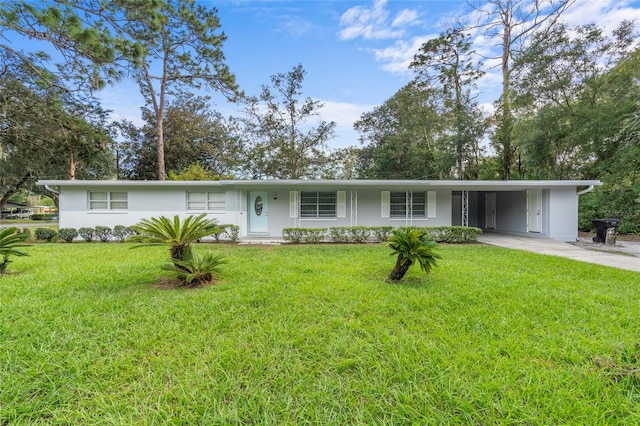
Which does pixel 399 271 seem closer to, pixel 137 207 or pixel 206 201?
pixel 206 201

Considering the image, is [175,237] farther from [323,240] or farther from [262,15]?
[262,15]

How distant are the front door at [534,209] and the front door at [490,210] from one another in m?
2.56

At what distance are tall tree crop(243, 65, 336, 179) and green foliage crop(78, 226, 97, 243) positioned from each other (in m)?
12.1

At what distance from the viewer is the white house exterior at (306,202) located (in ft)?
34.2

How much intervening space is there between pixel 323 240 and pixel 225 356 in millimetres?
8312

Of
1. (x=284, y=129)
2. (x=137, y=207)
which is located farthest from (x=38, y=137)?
(x=284, y=129)

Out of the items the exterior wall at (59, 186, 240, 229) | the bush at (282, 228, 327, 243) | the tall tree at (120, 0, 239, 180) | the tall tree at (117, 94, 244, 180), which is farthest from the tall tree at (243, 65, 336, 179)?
the bush at (282, 228, 327, 243)

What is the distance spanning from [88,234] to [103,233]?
0.55m

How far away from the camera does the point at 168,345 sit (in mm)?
2684

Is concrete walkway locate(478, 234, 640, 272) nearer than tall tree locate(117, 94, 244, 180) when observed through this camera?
Yes

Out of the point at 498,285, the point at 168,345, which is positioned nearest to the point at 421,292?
the point at 498,285

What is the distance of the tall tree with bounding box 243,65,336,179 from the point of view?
20156mm

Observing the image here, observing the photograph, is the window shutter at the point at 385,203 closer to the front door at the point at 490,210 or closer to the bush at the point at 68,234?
the front door at the point at 490,210

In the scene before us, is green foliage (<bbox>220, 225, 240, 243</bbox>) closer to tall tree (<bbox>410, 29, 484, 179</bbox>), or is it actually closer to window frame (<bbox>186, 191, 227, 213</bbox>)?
window frame (<bbox>186, 191, 227, 213</bbox>)
